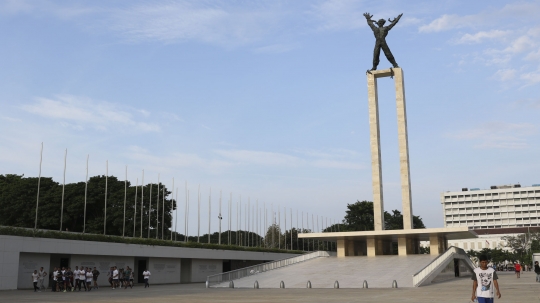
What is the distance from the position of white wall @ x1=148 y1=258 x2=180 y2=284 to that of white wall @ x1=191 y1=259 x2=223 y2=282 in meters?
1.76

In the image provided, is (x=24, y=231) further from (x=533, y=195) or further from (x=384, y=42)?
(x=533, y=195)

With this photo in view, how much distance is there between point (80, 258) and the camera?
1387 inches

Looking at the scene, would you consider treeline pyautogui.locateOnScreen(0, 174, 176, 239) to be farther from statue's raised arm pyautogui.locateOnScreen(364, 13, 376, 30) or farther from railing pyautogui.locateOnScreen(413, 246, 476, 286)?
railing pyautogui.locateOnScreen(413, 246, 476, 286)

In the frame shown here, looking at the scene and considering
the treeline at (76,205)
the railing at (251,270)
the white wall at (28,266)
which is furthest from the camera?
the treeline at (76,205)

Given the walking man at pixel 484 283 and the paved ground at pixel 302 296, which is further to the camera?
the paved ground at pixel 302 296

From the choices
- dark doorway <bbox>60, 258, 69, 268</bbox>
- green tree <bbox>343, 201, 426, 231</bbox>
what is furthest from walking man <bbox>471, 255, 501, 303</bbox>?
green tree <bbox>343, 201, 426, 231</bbox>

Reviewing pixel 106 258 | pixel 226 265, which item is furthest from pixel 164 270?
pixel 226 265

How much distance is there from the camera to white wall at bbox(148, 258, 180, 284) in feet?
137

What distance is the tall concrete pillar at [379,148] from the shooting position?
45594 mm

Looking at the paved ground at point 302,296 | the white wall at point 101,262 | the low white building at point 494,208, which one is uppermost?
the low white building at point 494,208

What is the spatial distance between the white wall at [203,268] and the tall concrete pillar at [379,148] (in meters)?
15.1

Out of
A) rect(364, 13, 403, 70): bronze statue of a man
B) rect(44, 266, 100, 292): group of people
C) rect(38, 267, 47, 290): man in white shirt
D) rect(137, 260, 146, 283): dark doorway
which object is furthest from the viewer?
rect(364, 13, 403, 70): bronze statue of a man

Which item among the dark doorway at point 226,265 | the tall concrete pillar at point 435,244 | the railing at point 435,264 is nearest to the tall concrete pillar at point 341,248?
the tall concrete pillar at point 435,244

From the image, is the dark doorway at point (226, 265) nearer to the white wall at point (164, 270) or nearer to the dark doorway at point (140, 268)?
the white wall at point (164, 270)
